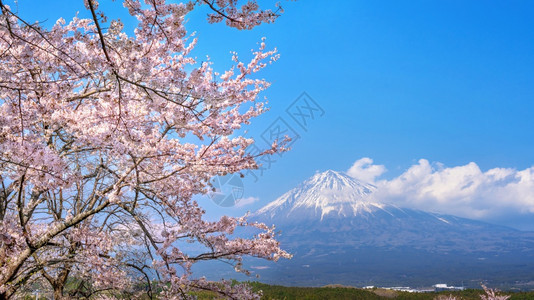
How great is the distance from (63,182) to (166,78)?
1635mm

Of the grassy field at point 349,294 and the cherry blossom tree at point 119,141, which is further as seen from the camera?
the grassy field at point 349,294

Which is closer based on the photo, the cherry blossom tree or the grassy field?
the cherry blossom tree

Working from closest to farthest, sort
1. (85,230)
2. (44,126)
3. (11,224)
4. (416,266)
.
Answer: (11,224) < (44,126) < (85,230) < (416,266)

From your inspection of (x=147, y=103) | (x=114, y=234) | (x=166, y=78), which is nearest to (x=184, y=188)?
(x=147, y=103)

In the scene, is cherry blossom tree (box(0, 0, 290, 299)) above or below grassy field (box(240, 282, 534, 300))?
above

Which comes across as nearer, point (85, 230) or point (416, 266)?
point (85, 230)

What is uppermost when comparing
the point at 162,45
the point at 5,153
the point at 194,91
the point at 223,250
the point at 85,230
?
the point at 162,45

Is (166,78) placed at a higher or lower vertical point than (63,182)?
higher

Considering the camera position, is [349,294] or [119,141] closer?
[119,141]

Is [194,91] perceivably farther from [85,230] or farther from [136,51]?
[85,230]

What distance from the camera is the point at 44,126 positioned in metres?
5.40

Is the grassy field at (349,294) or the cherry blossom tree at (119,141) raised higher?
the cherry blossom tree at (119,141)

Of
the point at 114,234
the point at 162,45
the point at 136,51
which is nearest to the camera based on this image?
the point at 136,51

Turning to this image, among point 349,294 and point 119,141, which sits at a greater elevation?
point 119,141
